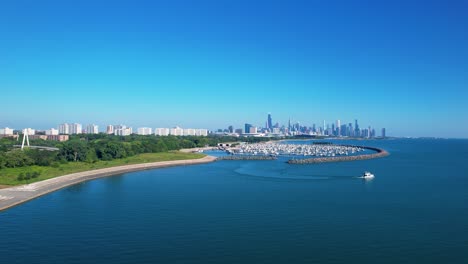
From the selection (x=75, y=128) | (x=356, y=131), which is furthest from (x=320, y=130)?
(x=75, y=128)

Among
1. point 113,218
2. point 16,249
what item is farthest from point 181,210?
point 16,249

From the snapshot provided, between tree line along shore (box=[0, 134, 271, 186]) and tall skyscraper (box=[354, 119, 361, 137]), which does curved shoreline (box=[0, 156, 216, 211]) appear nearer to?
tree line along shore (box=[0, 134, 271, 186])

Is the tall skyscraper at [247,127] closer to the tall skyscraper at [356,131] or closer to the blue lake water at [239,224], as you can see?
the tall skyscraper at [356,131]

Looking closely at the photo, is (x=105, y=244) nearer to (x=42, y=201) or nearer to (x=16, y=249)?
(x=16, y=249)

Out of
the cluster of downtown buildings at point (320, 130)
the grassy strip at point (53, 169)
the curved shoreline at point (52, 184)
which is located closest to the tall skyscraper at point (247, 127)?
the cluster of downtown buildings at point (320, 130)

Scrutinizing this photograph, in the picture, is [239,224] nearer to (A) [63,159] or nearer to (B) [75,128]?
(A) [63,159]

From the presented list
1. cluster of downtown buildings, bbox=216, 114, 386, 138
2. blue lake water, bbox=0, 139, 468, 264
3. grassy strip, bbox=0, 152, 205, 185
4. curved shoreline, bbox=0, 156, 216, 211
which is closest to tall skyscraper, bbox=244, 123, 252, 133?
cluster of downtown buildings, bbox=216, 114, 386, 138
